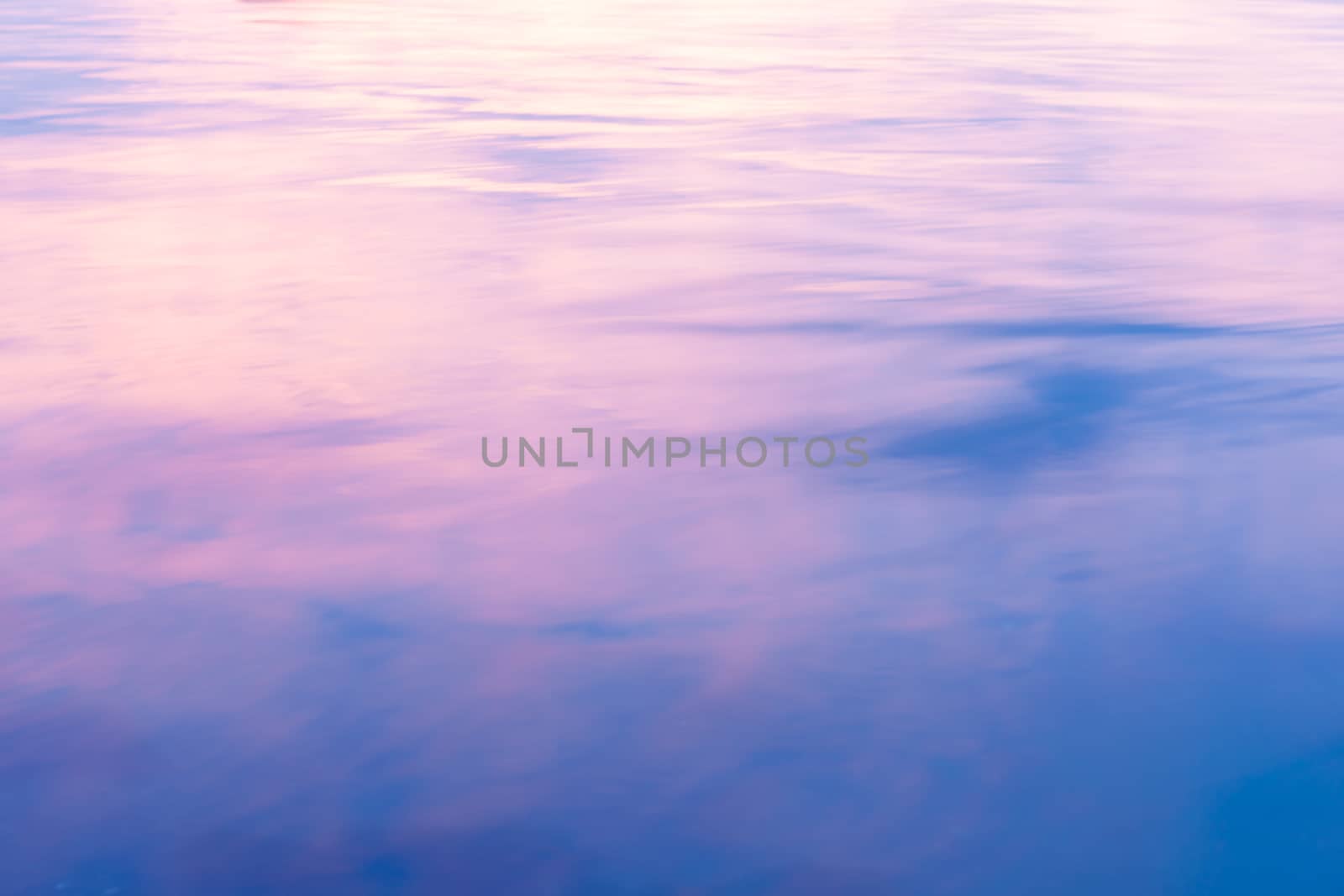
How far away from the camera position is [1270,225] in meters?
3.64

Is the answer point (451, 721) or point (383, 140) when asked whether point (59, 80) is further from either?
point (451, 721)

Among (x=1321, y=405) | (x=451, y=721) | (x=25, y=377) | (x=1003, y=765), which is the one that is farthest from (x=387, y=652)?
(x=1321, y=405)

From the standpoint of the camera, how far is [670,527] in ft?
6.64

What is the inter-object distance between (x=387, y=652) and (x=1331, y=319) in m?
2.11

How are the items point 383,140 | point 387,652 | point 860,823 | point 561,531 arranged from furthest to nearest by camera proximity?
point 383,140
point 561,531
point 387,652
point 860,823

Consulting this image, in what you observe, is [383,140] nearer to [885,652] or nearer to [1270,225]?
[1270,225]

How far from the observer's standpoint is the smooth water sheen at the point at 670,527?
143cm

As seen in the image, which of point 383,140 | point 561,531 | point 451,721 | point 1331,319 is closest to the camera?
point 451,721

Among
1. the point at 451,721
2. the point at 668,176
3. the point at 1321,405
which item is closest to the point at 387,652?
the point at 451,721

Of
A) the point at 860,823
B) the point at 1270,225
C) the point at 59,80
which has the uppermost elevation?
the point at 59,80

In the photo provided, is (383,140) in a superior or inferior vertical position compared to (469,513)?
superior

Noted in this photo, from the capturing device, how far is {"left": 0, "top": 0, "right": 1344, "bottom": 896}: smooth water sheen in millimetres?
1428

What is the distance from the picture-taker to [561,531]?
6.57 ft

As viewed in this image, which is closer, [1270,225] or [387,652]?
[387,652]
